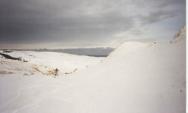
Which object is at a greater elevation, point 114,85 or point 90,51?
point 90,51

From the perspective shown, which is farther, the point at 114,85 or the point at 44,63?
the point at 44,63

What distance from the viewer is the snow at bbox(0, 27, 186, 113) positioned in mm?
2105

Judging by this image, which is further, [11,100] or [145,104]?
[11,100]

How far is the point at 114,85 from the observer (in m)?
2.22

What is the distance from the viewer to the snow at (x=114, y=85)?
2.11m

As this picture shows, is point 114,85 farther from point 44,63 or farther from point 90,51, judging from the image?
point 44,63

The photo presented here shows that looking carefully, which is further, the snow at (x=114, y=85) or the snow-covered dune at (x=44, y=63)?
the snow-covered dune at (x=44, y=63)

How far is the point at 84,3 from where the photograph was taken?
7.75 ft

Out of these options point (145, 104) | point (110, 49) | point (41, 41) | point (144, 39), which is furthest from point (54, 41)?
point (145, 104)

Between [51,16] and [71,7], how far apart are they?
0.58ft

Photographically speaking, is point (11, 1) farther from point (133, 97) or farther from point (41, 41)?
point (133, 97)

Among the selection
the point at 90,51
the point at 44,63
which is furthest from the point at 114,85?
the point at 44,63

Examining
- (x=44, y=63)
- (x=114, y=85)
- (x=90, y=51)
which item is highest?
(x=90, y=51)

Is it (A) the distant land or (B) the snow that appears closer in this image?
(B) the snow
